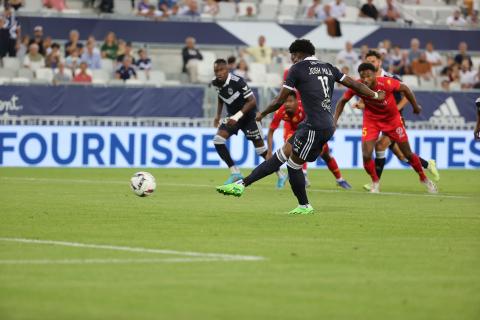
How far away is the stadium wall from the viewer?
28.8 m

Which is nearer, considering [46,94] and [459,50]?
[46,94]

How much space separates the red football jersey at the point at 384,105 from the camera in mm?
20875

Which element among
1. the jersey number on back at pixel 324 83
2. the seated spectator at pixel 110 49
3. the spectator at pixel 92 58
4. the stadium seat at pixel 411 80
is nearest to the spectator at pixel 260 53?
the stadium seat at pixel 411 80

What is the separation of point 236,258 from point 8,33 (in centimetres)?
2187

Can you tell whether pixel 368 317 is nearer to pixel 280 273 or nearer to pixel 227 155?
pixel 280 273

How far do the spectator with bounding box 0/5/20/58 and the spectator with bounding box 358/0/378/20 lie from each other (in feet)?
38.2

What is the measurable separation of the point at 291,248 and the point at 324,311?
365cm

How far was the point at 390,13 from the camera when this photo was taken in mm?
38125

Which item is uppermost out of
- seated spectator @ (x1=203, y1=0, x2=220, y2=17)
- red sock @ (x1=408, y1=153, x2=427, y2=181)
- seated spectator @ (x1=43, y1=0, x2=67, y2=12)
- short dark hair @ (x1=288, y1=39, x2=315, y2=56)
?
short dark hair @ (x1=288, y1=39, x2=315, y2=56)

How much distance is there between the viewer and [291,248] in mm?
11547

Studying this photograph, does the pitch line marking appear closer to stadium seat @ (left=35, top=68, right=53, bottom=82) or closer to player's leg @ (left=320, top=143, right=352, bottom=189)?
player's leg @ (left=320, top=143, right=352, bottom=189)

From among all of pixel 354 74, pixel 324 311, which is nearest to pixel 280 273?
pixel 324 311

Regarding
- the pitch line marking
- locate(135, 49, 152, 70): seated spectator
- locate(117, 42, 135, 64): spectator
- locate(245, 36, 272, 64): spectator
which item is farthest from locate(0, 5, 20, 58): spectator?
the pitch line marking

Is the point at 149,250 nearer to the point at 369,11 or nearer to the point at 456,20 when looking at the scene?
the point at 369,11
